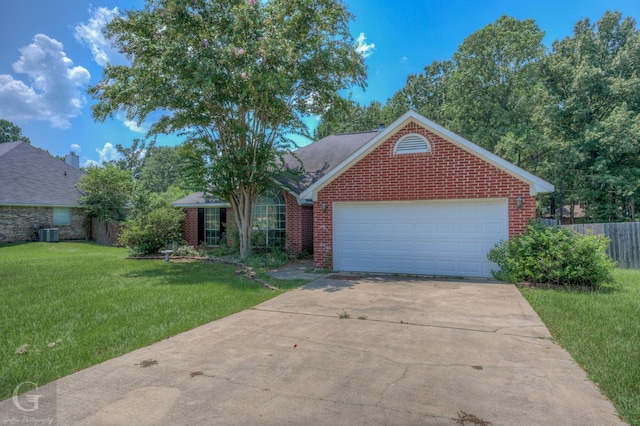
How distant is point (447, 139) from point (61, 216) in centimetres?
2309

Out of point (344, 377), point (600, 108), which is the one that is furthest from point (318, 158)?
point (600, 108)

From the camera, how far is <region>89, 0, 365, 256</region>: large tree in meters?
10.3

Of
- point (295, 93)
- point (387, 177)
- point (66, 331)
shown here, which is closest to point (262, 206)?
point (295, 93)

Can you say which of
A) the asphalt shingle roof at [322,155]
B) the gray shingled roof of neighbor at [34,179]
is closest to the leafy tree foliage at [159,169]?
the gray shingled roof of neighbor at [34,179]

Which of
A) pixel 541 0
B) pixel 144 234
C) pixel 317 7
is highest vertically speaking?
pixel 541 0

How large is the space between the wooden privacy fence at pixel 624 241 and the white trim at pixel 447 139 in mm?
3499

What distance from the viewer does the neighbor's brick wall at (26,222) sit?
1880 cm

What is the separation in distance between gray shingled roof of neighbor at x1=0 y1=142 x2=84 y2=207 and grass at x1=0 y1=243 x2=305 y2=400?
10.6m

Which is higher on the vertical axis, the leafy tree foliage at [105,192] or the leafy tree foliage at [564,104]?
the leafy tree foliage at [564,104]

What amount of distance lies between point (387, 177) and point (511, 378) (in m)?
6.94

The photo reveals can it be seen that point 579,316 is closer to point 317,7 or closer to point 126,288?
point 126,288

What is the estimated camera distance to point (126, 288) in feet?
26.2

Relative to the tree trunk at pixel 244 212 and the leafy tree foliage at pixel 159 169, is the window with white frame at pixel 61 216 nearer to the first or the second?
the tree trunk at pixel 244 212

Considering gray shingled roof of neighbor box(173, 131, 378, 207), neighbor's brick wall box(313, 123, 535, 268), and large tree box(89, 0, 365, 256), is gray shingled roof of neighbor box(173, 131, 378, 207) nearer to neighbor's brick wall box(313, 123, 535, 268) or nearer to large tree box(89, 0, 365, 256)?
large tree box(89, 0, 365, 256)
